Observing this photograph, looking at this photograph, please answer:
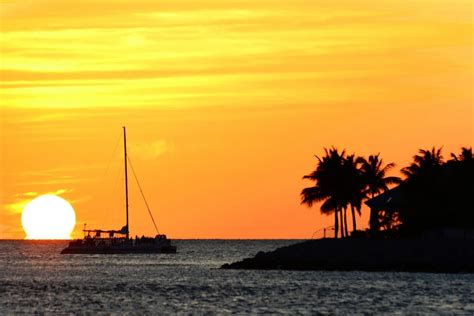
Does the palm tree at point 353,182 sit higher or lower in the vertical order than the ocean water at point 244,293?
higher

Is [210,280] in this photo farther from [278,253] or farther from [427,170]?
[427,170]

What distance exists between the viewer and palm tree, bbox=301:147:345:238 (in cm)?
15612

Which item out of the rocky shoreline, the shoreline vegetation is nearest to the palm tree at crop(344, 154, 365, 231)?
the shoreline vegetation

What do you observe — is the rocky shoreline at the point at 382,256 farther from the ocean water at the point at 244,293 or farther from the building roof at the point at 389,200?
the building roof at the point at 389,200

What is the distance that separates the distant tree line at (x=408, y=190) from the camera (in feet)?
433

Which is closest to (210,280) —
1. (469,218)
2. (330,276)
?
(330,276)

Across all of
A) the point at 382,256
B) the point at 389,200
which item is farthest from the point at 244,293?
the point at 389,200

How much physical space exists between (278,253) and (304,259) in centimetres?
807

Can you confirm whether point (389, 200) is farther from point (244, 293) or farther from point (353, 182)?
point (244, 293)

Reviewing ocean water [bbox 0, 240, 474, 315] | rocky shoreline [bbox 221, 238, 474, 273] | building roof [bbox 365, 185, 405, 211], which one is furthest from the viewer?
building roof [bbox 365, 185, 405, 211]

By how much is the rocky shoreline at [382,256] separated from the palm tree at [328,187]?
23.6m

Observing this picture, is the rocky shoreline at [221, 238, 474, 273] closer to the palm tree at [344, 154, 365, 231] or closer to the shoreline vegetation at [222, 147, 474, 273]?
the shoreline vegetation at [222, 147, 474, 273]

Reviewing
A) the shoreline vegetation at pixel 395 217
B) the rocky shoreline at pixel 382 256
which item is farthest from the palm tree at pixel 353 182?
the rocky shoreline at pixel 382 256

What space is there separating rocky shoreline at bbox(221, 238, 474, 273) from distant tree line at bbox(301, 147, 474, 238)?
34.2 ft
